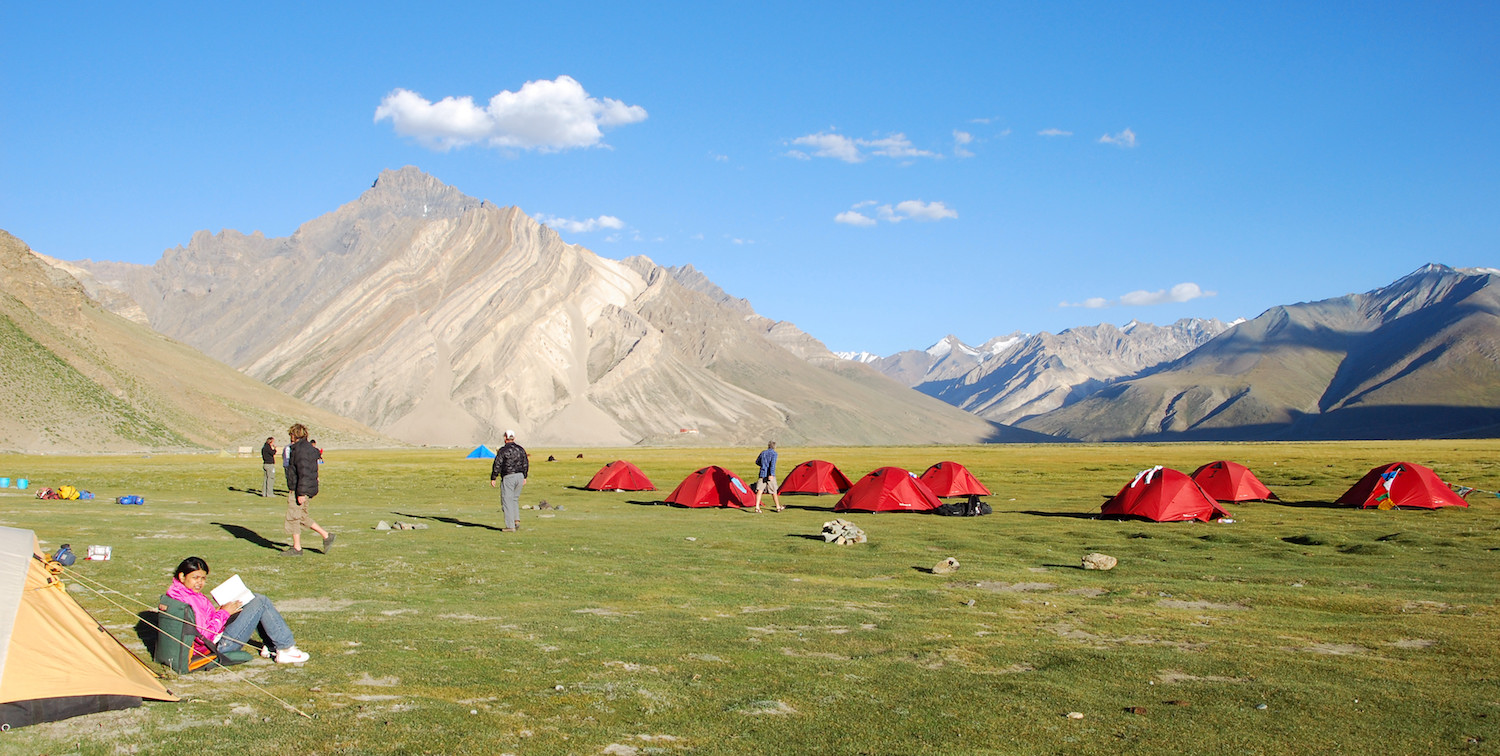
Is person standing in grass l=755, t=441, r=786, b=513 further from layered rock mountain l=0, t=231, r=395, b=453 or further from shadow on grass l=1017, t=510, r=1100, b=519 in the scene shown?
layered rock mountain l=0, t=231, r=395, b=453

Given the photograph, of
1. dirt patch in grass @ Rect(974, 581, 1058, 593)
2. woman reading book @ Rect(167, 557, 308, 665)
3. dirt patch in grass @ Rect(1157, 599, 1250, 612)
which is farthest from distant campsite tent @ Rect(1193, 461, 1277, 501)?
woman reading book @ Rect(167, 557, 308, 665)

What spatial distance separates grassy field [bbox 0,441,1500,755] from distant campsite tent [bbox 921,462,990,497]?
41.0 ft

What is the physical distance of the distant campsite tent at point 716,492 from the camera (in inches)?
1264

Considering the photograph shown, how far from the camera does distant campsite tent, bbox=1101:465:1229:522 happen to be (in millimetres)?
27047

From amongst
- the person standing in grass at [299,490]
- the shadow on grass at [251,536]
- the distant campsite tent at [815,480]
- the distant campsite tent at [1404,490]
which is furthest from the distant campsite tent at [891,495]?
the person standing in grass at [299,490]

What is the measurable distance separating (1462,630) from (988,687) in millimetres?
6871

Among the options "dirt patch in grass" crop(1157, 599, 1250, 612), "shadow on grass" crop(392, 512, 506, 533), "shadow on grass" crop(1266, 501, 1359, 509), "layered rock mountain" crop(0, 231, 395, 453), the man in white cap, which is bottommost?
"dirt patch in grass" crop(1157, 599, 1250, 612)

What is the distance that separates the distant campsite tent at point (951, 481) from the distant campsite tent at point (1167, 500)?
335 inches

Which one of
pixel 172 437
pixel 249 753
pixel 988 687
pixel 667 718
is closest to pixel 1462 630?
pixel 988 687

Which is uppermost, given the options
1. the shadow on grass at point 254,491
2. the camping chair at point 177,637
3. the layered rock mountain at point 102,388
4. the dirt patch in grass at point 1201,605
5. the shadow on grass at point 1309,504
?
the layered rock mountain at point 102,388

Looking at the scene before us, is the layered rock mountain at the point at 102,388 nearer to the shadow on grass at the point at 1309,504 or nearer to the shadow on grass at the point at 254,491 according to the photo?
the shadow on grass at the point at 254,491

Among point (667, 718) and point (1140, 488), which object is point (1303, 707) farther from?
point (1140, 488)

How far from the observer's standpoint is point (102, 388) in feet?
342

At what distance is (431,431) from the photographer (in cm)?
16238
